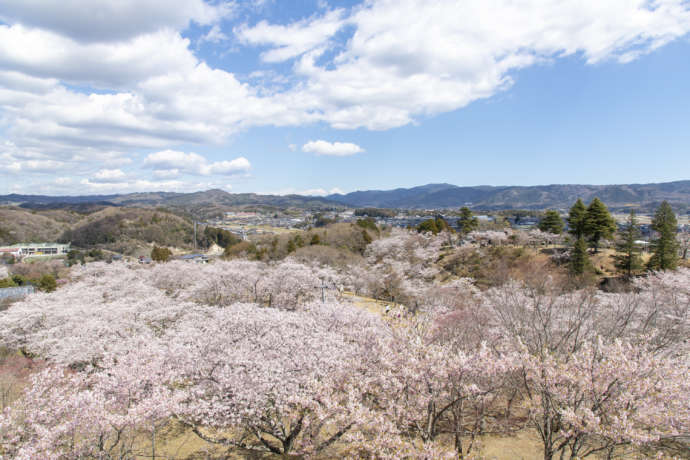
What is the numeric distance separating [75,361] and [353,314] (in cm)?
1224

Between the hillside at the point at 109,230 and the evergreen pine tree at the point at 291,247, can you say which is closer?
the evergreen pine tree at the point at 291,247

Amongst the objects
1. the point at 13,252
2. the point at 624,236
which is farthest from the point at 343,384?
Answer: the point at 13,252

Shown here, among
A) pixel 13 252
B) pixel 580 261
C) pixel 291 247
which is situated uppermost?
pixel 291 247

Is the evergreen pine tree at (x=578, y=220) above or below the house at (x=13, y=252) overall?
above

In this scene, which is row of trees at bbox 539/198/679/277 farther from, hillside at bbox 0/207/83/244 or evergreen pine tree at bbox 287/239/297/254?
hillside at bbox 0/207/83/244

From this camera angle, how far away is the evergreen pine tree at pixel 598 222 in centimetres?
3672

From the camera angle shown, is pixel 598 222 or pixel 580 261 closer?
pixel 580 261

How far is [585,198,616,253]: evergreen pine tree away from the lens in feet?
120

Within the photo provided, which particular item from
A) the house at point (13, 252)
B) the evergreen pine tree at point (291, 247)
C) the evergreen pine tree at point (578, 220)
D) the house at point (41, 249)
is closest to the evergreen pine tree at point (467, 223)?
the evergreen pine tree at point (578, 220)

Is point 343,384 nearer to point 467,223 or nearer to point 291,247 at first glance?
point 291,247

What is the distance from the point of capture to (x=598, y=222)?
37250 mm

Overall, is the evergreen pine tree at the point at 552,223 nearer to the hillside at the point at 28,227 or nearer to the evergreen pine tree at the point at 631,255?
the evergreen pine tree at the point at 631,255

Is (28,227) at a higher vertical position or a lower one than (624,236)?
lower

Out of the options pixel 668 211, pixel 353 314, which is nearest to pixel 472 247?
pixel 668 211
